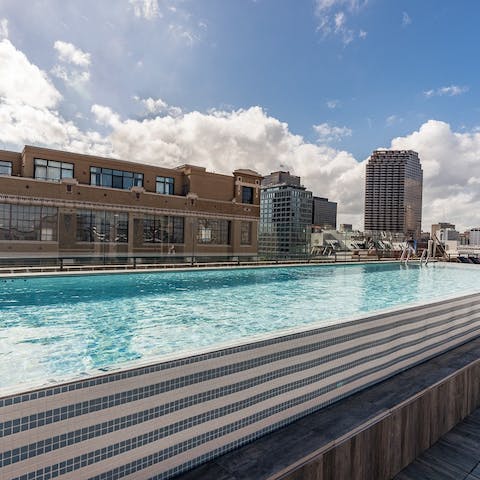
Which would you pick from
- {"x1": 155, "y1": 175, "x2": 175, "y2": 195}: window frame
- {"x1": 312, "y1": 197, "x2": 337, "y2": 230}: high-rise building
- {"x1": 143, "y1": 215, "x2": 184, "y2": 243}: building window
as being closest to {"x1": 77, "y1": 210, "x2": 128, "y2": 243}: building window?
{"x1": 143, "y1": 215, "x2": 184, "y2": 243}: building window

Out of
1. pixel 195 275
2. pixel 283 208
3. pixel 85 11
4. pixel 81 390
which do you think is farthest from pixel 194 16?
pixel 283 208

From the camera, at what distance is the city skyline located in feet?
39.7

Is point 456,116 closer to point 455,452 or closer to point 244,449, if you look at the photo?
point 455,452

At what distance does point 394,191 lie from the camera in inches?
4983

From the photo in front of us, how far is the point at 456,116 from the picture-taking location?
816 inches

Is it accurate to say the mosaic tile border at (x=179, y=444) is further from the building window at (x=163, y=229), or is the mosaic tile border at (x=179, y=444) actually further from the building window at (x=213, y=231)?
the building window at (x=213, y=231)

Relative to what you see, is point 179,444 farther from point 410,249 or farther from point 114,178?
point 410,249

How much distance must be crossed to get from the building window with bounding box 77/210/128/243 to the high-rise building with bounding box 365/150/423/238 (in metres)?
121

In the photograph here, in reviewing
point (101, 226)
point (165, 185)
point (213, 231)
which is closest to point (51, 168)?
point (101, 226)

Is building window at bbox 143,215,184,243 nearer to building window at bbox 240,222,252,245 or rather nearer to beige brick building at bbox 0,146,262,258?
beige brick building at bbox 0,146,262,258

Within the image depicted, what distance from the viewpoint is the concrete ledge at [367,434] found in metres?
2.24

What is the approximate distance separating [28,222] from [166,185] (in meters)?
10.2

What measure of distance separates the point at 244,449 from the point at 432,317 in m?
3.45

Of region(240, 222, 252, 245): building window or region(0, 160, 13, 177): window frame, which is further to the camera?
region(240, 222, 252, 245): building window
